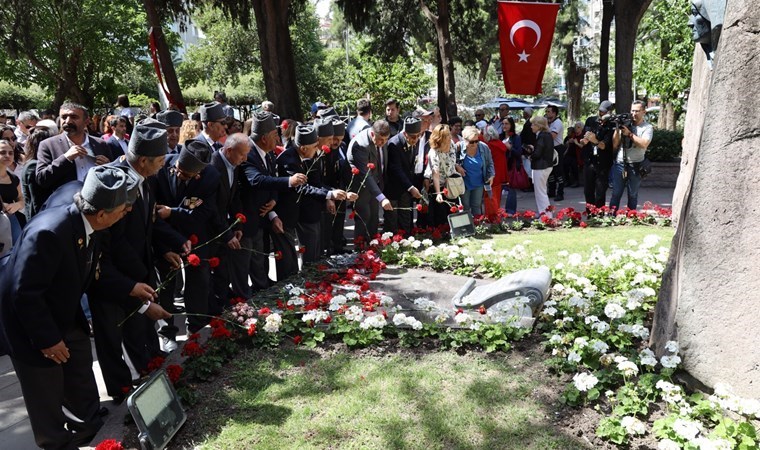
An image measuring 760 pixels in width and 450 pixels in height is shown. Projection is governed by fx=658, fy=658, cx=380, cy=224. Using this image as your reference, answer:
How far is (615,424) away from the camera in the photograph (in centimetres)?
375

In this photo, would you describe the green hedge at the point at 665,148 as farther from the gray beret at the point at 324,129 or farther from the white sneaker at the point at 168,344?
the white sneaker at the point at 168,344

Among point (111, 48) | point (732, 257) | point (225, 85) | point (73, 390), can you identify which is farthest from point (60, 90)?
point (732, 257)

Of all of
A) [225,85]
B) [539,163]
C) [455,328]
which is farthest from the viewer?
[225,85]

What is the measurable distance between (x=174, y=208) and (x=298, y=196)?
1893mm

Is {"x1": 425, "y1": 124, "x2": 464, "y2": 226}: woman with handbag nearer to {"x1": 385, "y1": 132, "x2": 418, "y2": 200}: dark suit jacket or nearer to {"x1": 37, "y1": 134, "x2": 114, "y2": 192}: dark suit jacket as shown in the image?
{"x1": 385, "y1": 132, "x2": 418, "y2": 200}: dark suit jacket

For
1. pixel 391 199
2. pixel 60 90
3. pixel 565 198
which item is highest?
pixel 60 90

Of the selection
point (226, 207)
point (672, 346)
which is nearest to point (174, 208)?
point (226, 207)

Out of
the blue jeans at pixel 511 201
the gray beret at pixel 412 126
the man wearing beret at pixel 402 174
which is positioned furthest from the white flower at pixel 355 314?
the blue jeans at pixel 511 201

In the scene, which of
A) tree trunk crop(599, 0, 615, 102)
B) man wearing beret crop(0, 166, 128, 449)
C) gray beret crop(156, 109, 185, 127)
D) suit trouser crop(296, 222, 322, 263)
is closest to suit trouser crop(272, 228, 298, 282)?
suit trouser crop(296, 222, 322, 263)

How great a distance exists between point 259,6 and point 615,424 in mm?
12182

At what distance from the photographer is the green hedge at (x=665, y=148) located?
16.5 m

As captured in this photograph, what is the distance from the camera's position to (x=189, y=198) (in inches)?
223

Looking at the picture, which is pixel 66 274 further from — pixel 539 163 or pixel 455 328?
pixel 539 163

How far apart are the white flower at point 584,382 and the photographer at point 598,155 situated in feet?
22.9
